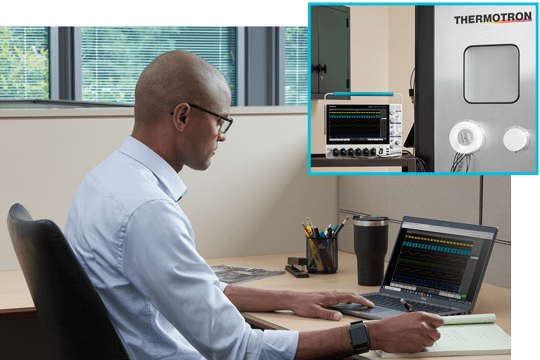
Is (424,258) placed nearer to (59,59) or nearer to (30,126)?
(30,126)

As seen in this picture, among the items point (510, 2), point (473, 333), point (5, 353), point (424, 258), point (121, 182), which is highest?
point (510, 2)

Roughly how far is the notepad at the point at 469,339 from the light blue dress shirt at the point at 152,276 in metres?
0.27

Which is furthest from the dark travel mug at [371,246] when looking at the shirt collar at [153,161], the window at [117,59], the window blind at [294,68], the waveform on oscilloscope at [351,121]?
the window blind at [294,68]

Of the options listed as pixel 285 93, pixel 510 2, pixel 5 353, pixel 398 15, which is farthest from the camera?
pixel 285 93

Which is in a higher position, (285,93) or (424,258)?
(285,93)

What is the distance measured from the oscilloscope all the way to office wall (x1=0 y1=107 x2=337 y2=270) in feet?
1.15

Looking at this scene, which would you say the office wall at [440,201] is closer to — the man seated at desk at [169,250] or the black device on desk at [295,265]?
the black device on desk at [295,265]

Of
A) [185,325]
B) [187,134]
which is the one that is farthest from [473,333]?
[187,134]

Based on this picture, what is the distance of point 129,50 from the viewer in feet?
19.4

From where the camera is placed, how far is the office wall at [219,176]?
6.59 ft

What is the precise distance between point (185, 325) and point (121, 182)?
0.93 ft

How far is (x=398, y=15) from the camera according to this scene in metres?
1.64

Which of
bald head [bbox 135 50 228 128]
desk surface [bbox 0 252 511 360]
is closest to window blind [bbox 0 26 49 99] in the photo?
desk surface [bbox 0 252 511 360]

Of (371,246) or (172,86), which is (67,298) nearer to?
(172,86)
